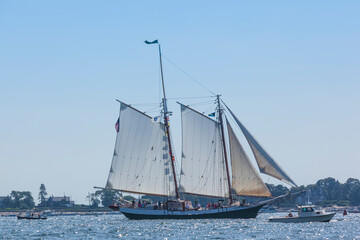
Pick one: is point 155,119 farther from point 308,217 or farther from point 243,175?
point 308,217

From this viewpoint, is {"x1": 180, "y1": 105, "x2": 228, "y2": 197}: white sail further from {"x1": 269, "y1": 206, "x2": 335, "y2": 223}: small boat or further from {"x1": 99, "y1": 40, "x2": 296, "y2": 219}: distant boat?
{"x1": 269, "y1": 206, "x2": 335, "y2": 223}: small boat

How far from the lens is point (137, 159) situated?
119 m

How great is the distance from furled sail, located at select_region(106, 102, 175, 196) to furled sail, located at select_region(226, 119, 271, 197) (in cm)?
1257

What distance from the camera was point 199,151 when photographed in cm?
11650

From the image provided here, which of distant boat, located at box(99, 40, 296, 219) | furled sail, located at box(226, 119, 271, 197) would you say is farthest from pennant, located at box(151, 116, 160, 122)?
furled sail, located at box(226, 119, 271, 197)

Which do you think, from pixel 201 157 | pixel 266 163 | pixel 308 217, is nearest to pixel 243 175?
pixel 266 163

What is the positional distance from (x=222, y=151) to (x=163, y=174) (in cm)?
1085

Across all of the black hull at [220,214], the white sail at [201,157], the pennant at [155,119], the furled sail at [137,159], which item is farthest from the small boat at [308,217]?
the pennant at [155,119]

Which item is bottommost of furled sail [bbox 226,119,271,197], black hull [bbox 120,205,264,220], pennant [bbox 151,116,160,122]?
black hull [bbox 120,205,264,220]

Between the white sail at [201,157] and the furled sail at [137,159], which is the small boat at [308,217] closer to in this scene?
the white sail at [201,157]

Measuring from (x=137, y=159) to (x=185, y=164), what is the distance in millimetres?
8283

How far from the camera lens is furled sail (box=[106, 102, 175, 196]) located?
389 ft

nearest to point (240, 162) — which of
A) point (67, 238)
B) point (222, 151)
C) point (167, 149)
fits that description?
point (222, 151)

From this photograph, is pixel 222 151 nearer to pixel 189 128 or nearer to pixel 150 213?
pixel 189 128
